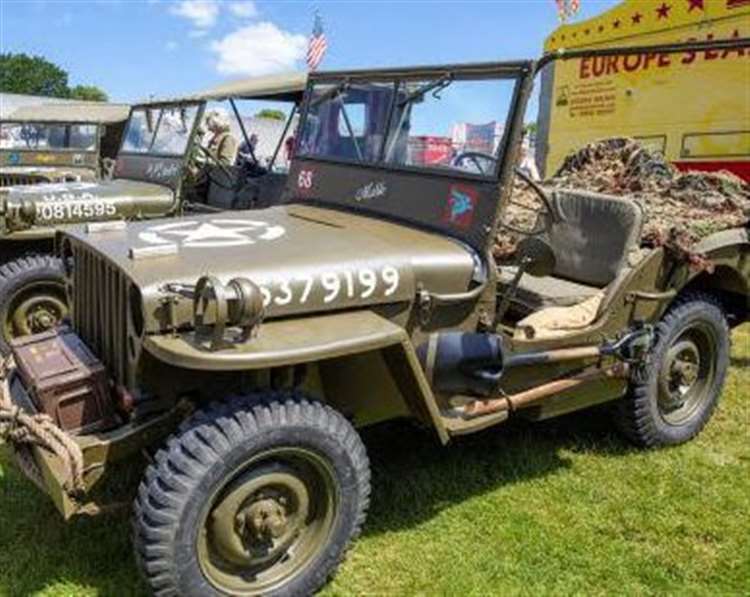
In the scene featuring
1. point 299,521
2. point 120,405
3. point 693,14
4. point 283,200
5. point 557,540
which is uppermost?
point 693,14

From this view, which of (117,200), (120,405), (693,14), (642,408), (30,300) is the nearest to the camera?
(120,405)

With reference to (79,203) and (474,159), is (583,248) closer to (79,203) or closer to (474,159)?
(474,159)

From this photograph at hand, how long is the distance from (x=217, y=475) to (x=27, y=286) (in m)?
3.48

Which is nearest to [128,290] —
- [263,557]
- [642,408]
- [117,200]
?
[263,557]

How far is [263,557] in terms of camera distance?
2.98 meters

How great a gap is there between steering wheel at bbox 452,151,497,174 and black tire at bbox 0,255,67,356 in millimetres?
2982

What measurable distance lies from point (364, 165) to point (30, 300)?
283 centimetres

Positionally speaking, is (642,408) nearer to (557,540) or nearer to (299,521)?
(557,540)

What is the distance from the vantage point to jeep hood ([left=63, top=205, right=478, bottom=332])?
2.97 metres

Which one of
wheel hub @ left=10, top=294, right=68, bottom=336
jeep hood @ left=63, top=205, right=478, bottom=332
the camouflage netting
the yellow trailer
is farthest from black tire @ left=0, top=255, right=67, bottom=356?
the yellow trailer

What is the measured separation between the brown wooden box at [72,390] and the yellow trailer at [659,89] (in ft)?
15.8

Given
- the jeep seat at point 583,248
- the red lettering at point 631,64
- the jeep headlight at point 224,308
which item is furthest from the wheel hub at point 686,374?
the red lettering at point 631,64

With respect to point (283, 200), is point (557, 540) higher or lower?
lower

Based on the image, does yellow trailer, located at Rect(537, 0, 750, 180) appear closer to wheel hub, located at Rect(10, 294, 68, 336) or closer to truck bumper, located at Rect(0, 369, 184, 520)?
wheel hub, located at Rect(10, 294, 68, 336)
